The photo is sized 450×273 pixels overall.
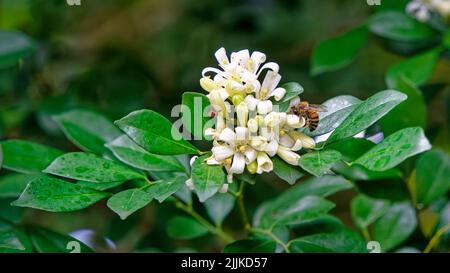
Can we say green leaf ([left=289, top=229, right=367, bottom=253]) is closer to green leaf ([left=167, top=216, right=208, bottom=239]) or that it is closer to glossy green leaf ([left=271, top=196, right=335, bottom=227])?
glossy green leaf ([left=271, top=196, right=335, bottom=227])

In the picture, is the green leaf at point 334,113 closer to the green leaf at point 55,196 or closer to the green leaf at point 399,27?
the green leaf at point 55,196

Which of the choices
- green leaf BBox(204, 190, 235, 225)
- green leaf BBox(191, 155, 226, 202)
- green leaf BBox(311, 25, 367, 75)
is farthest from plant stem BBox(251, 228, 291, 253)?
green leaf BBox(311, 25, 367, 75)

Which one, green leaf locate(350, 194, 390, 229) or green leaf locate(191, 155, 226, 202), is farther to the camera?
green leaf locate(350, 194, 390, 229)

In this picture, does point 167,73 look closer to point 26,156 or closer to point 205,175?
point 26,156

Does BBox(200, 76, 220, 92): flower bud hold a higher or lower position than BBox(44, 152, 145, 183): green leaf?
higher

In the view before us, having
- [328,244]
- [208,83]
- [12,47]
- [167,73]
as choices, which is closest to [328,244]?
[328,244]

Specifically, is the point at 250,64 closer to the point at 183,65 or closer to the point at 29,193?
the point at 29,193

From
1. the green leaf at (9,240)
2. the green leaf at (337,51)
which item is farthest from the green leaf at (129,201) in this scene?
the green leaf at (337,51)

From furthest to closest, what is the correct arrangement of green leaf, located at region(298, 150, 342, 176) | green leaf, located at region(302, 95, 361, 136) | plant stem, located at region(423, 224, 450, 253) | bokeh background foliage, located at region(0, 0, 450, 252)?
1. bokeh background foliage, located at region(0, 0, 450, 252)
2. plant stem, located at region(423, 224, 450, 253)
3. green leaf, located at region(302, 95, 361, 136)
4. green leaf, located at region(298, 150, 342, 176)
